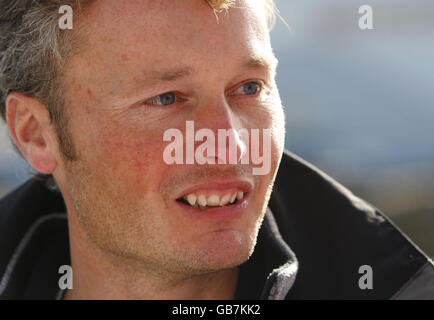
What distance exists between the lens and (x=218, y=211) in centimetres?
191

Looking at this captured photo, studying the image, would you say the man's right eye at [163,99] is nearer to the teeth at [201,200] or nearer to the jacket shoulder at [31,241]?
the teeth at [201,200]

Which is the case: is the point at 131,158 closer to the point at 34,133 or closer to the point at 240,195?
the point at 240,195

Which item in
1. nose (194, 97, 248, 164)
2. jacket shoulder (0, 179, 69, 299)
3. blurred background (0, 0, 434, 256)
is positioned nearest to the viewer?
nose (194, 97, 248, 164)

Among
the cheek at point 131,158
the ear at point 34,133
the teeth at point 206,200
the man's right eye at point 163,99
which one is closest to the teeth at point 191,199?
the teeth at point 206,200

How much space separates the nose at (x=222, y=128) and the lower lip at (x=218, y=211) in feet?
0.49

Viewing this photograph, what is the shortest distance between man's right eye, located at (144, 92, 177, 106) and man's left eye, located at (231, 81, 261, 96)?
205 mm

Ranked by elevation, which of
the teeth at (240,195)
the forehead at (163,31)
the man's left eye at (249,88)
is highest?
the forehead at (163,31)

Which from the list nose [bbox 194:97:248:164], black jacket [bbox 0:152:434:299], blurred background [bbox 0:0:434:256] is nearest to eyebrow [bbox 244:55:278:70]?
nose [bbox 194:97:248:164]

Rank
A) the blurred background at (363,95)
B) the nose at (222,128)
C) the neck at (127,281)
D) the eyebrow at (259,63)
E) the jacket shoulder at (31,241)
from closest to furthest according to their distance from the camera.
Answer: the nose at (222,128) → the eyebrow at (259,63) → the neck at (127,281) → the jacket shoulder at (31,241) → the blurred background at (363,95)

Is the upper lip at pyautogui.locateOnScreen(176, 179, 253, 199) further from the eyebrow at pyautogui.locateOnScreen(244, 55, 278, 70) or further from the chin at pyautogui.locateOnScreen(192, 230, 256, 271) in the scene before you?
the eyebrow at pyautogui.locateOnScreen(244, 55, 278, 70)

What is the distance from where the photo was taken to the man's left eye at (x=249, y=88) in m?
2.02

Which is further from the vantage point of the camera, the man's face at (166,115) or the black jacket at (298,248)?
the black jacket at (298,248)

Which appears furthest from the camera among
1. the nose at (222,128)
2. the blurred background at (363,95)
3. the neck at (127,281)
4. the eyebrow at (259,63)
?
the blurred background at (363,95)

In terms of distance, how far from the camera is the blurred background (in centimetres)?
746
